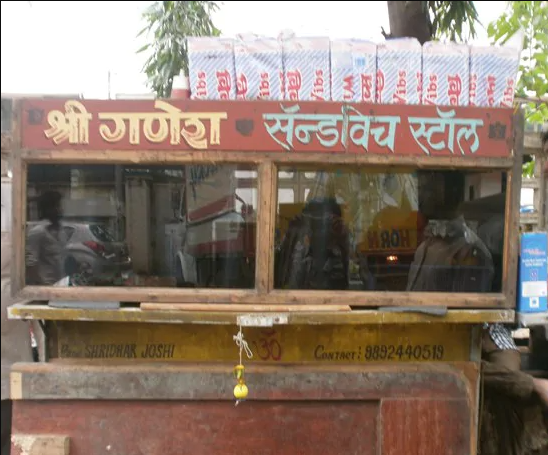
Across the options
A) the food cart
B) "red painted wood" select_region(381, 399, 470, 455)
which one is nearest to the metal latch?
the food cart

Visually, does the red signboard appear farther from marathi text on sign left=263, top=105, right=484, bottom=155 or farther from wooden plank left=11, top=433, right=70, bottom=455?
wooden plank left=11, top=433, right=70, bottom=455

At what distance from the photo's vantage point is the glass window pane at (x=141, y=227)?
1973mm

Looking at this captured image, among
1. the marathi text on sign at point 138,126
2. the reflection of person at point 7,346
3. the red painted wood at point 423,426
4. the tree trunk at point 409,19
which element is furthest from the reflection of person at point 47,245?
the tree trunk at point 409,19

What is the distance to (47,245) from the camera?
6.61 feet

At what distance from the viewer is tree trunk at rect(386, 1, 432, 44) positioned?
406 cm

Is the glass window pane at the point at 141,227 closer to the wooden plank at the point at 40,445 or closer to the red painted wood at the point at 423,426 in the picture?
the wooden plank at the point at 40,445

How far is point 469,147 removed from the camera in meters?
1.88

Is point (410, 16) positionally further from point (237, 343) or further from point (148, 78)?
point (237, 343)

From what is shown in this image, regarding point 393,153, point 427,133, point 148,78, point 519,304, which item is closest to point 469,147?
point 427,133

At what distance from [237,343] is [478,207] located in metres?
1.12

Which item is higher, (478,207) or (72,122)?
(72,122)

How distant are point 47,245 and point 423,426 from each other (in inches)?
65.6

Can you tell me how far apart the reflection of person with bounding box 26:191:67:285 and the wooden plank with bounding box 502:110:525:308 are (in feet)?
5.80

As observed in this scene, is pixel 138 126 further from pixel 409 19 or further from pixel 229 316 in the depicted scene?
pixel 409 19
